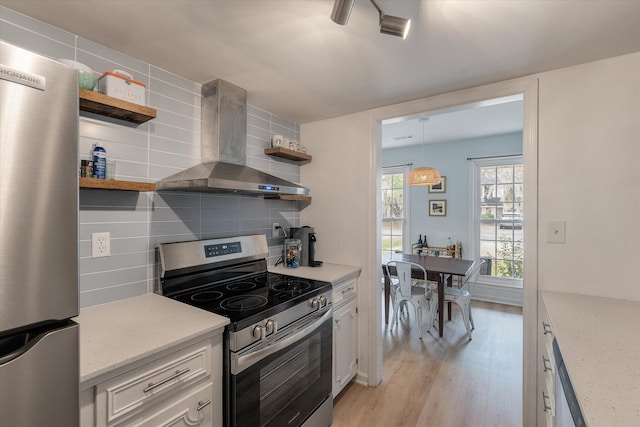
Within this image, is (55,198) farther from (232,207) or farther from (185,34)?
(232,207)

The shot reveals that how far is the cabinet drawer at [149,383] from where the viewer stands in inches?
36.8

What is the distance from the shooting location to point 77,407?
0.70 meters

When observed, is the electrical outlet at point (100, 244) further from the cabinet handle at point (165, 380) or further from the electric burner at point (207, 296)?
the cabinet handle at point (165, 380)

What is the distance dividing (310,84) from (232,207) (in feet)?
3.23

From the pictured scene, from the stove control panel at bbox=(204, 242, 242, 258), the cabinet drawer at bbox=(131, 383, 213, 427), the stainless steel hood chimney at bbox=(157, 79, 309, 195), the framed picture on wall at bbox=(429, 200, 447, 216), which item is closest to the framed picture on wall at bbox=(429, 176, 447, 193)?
the framed picture on wall at bbox=(429, 200, 447, 216)

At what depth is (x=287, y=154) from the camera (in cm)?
234

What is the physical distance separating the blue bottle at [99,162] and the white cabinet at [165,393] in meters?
0.86

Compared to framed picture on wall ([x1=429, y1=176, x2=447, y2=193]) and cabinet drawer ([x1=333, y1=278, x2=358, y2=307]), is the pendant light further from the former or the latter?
cabinet drawer ([x1=333, y1=278, x2=358, y2=307])

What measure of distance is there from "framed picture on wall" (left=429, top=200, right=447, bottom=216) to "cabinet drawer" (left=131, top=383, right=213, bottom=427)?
167 inches

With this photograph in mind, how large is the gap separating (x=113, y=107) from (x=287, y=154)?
4.04 ft

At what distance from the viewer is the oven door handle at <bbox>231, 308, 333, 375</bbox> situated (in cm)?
125

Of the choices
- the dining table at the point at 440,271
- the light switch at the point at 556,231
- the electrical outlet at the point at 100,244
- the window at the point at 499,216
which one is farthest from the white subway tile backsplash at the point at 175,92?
the window at the point at 499,216

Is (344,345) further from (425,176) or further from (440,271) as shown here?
(425,176)

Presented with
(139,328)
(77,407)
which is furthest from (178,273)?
(77,407)
